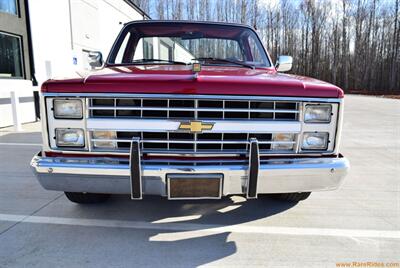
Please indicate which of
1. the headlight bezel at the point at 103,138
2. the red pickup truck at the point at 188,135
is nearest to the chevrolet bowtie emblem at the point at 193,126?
the red pickup truck at the point at 188,135

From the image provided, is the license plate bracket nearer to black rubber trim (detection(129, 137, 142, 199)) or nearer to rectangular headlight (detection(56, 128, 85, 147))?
black rubber trim (detection(129, 137, 142, 199))

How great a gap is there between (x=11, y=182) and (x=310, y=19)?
44.0 meters

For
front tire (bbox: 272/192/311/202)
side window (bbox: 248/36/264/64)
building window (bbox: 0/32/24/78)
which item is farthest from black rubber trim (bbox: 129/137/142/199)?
building window (bbox: 0/32/24/78)

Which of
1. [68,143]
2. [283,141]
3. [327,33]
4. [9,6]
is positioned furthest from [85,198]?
[327,33]

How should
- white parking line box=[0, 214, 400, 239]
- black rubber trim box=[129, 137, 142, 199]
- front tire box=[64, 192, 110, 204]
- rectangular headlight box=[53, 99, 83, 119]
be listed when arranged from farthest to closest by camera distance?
1. front tire box=[64, 192, 110, 204]
2. white parking line box=[0, 214, 400, 239]
3. rectangular headlight box=[53, 99, 83, 119]
4. black rubber trim box=[129, 137, 142, 199]

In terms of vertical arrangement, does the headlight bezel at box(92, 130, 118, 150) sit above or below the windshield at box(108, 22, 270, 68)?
below

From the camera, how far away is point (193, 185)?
2.28 m

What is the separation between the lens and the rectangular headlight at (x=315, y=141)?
2502 millimetres

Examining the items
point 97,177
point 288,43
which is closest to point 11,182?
point 97,177

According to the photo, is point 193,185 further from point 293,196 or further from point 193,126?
point 293,196

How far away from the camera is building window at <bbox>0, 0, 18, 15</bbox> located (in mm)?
7922

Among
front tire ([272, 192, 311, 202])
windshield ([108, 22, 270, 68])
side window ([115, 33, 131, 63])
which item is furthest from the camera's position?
windshield ([108, 22, 270, 68])

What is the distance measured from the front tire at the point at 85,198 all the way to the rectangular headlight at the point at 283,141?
6.06 ft

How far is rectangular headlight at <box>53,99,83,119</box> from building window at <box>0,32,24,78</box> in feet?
22.5
